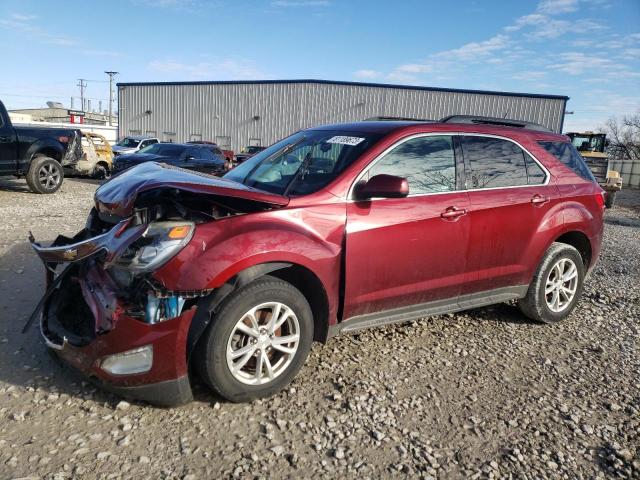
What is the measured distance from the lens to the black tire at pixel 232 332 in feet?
8.75

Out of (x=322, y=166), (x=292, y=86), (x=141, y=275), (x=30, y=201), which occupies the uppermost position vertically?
(x=292, y=86)

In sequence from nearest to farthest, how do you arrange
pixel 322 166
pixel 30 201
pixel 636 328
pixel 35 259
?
pixel 322 166, pixel 636 328, pixel 35 259, pixel 30 201

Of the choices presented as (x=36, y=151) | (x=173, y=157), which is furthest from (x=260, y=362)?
(x=173, y=157)

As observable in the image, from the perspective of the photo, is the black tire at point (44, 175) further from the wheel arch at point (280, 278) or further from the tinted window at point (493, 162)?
the tinted window at point (493, 162)

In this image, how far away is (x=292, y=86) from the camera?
33594 millimetres

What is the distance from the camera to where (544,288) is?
Result: 14.2 feet

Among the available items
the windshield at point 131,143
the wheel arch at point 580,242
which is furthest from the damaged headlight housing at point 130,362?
the windshield at point 131,143

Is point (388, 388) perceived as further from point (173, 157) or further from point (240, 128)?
point (240, 128)

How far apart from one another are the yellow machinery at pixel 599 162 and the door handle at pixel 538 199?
34.3 ft

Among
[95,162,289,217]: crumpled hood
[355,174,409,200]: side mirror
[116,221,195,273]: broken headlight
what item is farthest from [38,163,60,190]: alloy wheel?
[355,174,409,200]: side mirror

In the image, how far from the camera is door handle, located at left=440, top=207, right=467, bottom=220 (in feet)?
11.5

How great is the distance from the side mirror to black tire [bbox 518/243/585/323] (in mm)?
1903

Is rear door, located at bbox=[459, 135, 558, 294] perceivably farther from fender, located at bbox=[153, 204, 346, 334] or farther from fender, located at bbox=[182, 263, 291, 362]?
fender, located at bbox=[182, 263, 291, 362]

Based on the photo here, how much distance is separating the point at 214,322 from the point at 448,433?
1465 mm
